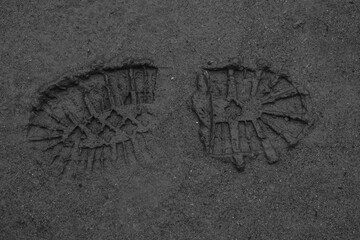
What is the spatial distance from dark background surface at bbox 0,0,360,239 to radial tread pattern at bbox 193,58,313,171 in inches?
1.4

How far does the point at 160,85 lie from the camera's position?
5.83 feet

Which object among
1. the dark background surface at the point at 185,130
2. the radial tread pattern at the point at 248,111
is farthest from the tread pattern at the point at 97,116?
the radial tread pattern at the point at 248,111

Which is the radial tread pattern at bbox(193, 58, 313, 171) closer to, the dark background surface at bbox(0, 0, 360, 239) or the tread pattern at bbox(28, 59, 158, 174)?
the dark background surface at bbox(0, 0, 360, 239)

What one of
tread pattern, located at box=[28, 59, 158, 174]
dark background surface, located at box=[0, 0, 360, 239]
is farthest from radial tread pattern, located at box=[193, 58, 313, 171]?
tread pattern, located at box=[28, 59, 158, 174]

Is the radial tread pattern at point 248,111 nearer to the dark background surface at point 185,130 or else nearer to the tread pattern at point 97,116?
the dark background surface at point 185,130

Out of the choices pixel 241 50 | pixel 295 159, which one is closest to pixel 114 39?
pixel 241 50

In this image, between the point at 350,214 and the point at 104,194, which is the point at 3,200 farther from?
the point at 350,214

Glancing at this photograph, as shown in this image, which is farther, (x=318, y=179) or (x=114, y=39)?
(x=114, y=39)

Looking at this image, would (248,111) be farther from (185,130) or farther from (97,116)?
(97,116)

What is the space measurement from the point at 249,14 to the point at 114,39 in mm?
519

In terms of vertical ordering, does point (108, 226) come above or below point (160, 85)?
below

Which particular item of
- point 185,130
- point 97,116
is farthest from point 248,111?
point 97,116

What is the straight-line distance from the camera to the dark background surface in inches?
65.2

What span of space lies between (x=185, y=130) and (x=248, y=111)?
24 cm
